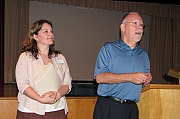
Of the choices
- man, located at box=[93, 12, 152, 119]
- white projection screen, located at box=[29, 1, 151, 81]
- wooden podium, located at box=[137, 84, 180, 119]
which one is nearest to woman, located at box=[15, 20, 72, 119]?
man, located at box=[93, 12, 152, 119]

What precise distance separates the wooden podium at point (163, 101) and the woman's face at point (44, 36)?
0.90 meters

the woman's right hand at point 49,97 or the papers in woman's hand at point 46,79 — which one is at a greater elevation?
the papers in woman's hand at point 46,79

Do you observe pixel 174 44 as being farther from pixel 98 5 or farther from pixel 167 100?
pixel 167 100

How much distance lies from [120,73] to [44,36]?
2.22 ft

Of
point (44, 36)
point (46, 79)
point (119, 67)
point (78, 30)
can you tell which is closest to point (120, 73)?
point (119, 67)

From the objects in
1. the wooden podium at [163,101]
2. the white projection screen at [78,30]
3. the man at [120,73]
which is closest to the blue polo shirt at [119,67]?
the man at [120,73]

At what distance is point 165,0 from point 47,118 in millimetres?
6501

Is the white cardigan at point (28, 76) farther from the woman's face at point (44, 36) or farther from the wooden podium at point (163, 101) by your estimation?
the wooden podium at point (163, 101)

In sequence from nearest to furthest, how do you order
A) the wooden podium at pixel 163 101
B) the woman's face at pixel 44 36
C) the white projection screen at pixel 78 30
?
the wooden podium at pixel 163 101 < the woman's face at pixel 44 36 < the white projection screen at pixel 78 30

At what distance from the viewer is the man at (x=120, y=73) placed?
196 centimetres

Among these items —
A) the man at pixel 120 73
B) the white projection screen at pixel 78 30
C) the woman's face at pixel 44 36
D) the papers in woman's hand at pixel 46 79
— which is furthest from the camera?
the white projection screen at pixel 78 30

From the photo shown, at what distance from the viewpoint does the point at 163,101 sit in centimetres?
171

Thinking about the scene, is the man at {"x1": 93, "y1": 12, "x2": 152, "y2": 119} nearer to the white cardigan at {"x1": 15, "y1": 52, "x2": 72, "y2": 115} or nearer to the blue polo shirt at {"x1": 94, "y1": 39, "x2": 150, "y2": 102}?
the blue polo shirt at {"x1": 94, "y1": 39, "x2": 150, "y2": 102}

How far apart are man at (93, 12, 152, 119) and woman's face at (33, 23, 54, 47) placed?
46 centimetres
